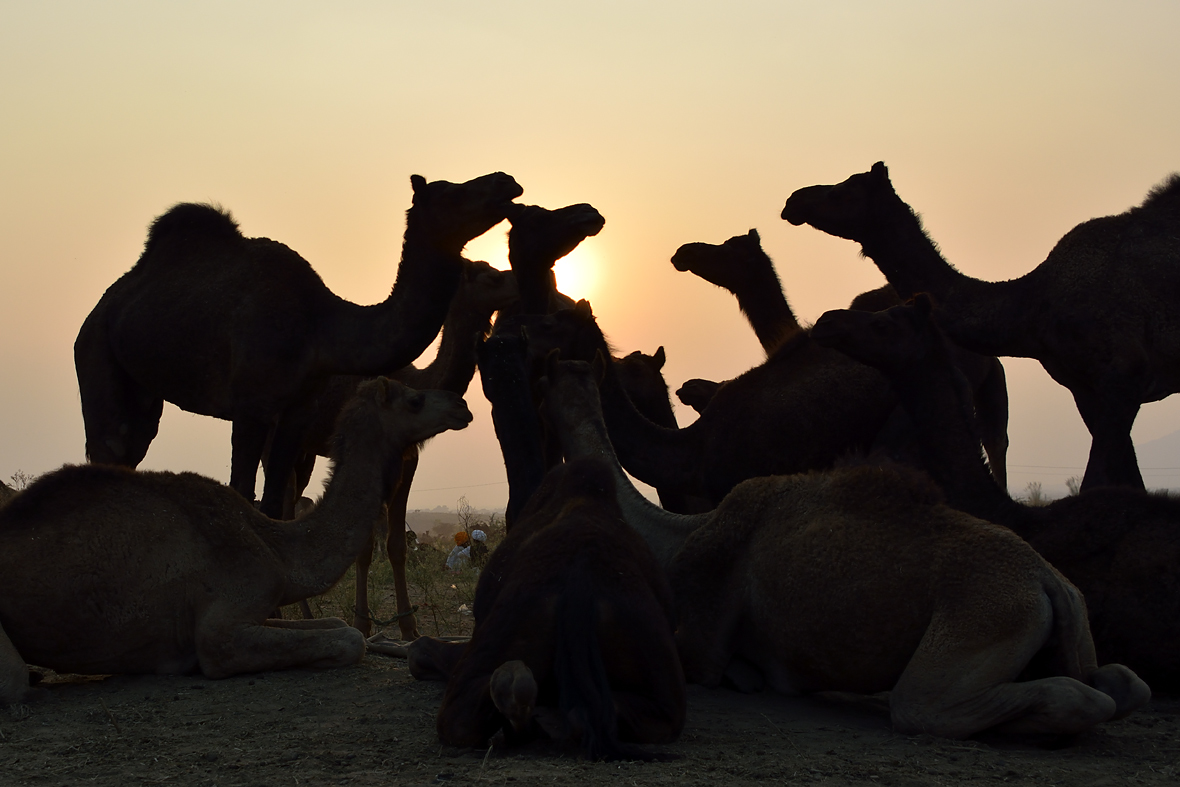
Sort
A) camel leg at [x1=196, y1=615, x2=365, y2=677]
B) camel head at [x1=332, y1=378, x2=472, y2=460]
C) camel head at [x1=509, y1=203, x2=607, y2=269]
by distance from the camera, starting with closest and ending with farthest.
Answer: camel leg at [x1=196, y1=615, x2=365, y2=677] < camel head at [x1=332, y1=378, x2=472, y2=460] < camel head at [x1=509, y1=203, x2=607, y2=269]

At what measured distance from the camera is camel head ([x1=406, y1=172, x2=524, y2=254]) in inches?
353

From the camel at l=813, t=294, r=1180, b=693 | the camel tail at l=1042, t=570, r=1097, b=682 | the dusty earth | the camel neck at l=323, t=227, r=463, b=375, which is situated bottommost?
the dusty earth

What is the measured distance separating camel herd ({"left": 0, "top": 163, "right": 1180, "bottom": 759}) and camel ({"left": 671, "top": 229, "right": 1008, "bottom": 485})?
0.03 meters

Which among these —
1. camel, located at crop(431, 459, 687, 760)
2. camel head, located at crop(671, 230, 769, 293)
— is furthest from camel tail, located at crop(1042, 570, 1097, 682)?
Result: camel head, located at crop(671, 230, 769, 293)

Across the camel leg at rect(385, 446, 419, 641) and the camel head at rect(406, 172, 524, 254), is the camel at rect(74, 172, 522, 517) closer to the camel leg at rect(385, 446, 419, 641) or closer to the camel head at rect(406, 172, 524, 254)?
the camel head at rect(406, 172, 524, 254)

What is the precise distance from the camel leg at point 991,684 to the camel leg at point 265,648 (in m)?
2.89

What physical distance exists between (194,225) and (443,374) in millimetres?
2454

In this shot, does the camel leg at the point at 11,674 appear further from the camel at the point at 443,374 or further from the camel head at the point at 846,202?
the camel head at the point at 846,202

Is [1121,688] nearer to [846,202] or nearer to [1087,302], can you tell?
[1087,302]

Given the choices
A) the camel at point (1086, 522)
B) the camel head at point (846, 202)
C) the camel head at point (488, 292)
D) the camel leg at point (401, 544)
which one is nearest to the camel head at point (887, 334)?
the camel at point (1086, 522)

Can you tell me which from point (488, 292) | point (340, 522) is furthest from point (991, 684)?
point (488, 292)

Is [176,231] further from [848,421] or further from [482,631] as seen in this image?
[482,631]

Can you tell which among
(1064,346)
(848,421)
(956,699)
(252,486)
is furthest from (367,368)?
(956,699)

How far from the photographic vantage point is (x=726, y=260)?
37.9 ft
